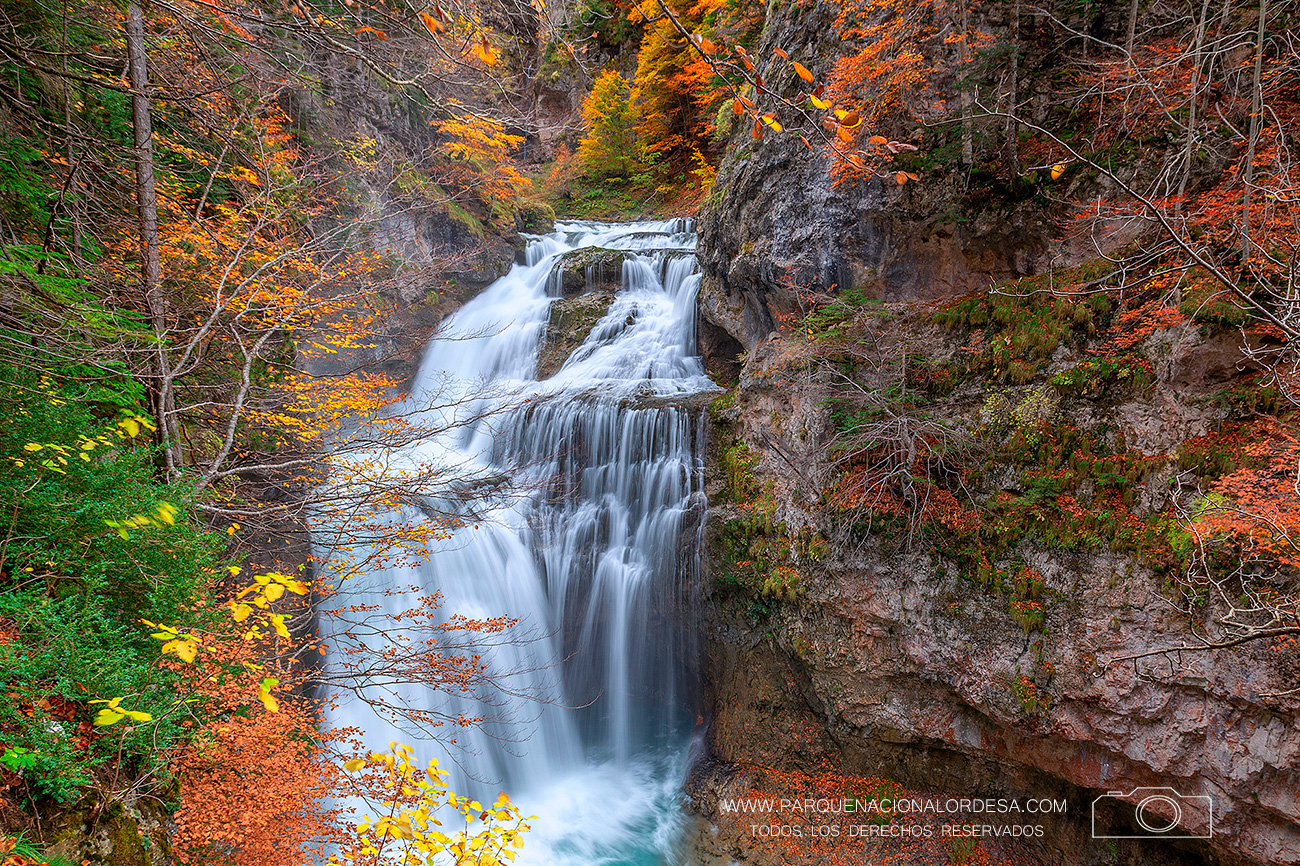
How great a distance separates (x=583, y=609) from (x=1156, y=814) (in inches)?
284

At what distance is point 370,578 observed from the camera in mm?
8602

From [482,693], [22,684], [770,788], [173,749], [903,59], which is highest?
[903,59]

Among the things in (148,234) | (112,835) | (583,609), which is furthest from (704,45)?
(583,609)

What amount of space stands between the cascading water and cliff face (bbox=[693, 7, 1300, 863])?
0.77m

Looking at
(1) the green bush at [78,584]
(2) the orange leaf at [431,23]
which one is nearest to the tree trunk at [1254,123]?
(2) the orange leaf at [431,23]

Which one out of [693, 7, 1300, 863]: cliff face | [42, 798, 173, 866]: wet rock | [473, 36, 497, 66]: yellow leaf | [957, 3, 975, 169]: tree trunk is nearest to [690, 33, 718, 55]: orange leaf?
[473, 36, 497, 66]: yellow leaf

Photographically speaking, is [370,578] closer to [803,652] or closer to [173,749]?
[173,749]

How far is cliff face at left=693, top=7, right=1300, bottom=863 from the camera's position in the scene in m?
5.07

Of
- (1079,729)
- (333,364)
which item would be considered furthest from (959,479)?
(333,364)

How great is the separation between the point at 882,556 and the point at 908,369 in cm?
246

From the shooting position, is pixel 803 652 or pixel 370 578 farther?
pixel 370 578

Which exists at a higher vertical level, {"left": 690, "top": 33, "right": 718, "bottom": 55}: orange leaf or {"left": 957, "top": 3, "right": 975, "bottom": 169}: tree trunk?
{"left": 957, "top": 3, "right": 975, "bottom": 169}: tree trunk

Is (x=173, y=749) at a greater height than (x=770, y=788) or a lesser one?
greater

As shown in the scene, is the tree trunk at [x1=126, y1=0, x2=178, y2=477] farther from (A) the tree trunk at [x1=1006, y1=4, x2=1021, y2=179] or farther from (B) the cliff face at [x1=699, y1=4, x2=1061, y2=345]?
(A) the tree trunk at [x1=1006, y1=4, x2=1021, y2=179]
